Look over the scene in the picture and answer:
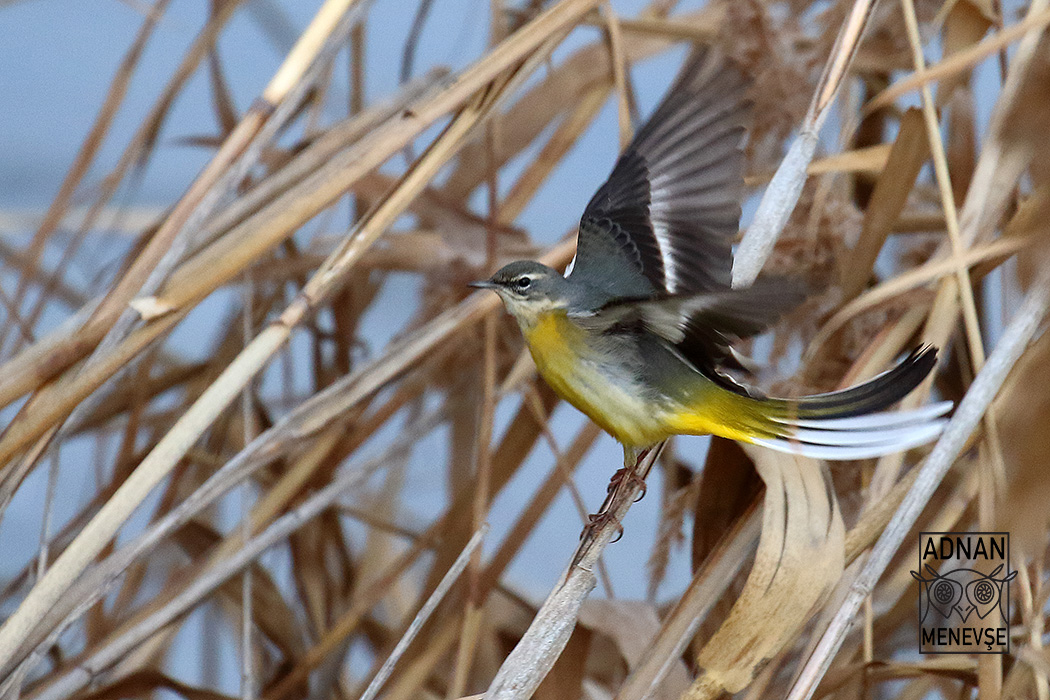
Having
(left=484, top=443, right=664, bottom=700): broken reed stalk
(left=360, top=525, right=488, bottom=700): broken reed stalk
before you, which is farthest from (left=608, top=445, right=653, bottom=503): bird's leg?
(left=360, top=525, right=488, bottom=700): broken reed stalk

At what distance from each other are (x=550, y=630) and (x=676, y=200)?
0.61 metres

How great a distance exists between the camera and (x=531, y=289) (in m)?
1.05

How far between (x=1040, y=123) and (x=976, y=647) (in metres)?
0.75

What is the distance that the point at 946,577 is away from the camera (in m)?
1.02

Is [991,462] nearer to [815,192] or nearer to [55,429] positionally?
[815,192]

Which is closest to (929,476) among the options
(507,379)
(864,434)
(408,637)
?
(864,434)

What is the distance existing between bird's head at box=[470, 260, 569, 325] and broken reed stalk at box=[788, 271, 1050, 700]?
1.37ft

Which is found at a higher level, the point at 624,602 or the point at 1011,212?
the point at 1011,212

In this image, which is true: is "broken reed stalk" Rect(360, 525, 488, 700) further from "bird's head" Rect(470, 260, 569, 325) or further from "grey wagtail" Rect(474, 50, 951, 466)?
"bird's head" Rect(470, 260, 569, 325)

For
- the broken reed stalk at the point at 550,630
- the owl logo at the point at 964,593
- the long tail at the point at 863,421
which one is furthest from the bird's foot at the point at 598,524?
the owl logo at the point at 964,593

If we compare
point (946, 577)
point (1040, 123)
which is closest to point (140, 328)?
point (1040, 123)

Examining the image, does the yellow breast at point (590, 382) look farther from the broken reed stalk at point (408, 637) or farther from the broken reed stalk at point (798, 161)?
the broken reed stalk at point (408, 637)

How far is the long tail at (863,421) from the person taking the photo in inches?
29.8

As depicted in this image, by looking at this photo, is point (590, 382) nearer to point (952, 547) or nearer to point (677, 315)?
point (677, 315)
